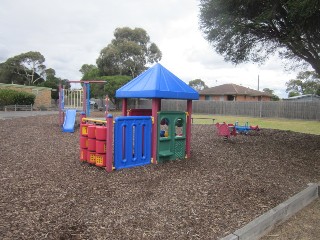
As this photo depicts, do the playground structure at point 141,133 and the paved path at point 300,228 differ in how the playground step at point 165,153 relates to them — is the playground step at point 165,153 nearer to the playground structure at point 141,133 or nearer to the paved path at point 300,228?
the playground structure at point 141,133

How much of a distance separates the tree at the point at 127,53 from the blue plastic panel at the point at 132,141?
38.3 m

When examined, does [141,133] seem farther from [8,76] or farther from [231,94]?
[8,76]

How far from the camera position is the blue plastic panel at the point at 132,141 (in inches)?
241

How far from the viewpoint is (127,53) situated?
44.3m

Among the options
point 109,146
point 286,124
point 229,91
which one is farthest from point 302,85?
point 109,146

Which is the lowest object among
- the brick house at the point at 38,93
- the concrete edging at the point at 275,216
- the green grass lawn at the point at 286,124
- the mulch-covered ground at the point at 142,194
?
the concrete edging at the point at 275,216

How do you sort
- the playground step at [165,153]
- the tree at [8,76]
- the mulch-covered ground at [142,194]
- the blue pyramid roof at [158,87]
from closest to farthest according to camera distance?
1. the mulch-covered ground at [142,194]
2. the blue pyramid roof at [158,87]
3. the playground step at [165,153]
4. the tree at [8,76]

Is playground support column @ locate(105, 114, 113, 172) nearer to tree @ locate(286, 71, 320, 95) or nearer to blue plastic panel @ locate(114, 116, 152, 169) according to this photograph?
blue plastic panel @ locate(114, 116, 152, 169)

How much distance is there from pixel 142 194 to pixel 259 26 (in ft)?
24.8

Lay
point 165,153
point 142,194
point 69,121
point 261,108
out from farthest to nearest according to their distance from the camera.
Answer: point 261,108 → point 69,121 → point 165,153 → point 142,194

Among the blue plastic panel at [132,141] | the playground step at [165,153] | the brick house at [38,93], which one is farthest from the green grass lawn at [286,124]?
the brick house at [38,93]

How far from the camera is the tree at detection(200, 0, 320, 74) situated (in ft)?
27.9

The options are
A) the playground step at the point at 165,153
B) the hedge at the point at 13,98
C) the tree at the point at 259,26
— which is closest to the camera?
the playground step at the point at 165,153

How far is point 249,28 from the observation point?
9914 mm
